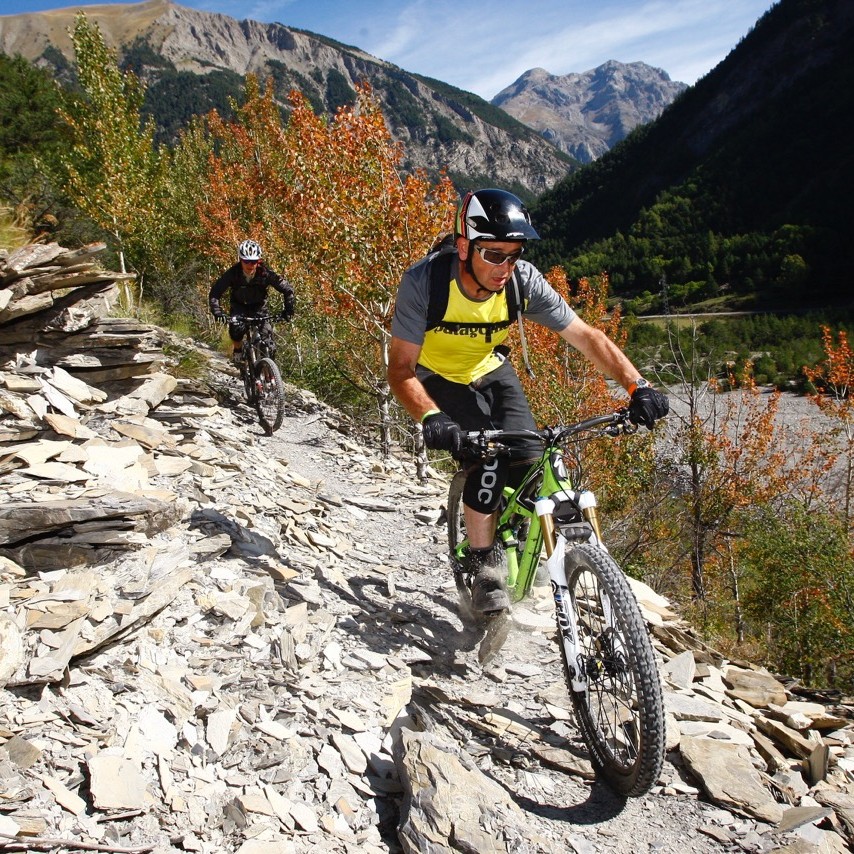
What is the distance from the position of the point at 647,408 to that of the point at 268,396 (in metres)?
7.00

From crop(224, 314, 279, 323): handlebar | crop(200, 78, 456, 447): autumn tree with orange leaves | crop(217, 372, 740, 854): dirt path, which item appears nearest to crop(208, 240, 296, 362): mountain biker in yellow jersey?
crop(224, 314, 279, 323): handlebar

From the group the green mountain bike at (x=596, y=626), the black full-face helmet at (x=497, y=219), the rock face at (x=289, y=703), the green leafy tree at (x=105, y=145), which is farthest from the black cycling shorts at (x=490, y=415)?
the green leafy tree at (x=105, y=145)

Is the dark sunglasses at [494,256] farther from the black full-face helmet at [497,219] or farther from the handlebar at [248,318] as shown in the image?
the handlebar at [248,318]

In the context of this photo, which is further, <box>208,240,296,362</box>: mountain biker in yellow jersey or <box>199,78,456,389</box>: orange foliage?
<box>199,78,456,389</box>: orange foliage

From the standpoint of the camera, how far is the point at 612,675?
292 centimetres

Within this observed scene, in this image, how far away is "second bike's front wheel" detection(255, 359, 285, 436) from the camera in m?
8.98

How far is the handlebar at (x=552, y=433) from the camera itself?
3150 millimetres

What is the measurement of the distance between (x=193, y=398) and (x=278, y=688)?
6.55 metres

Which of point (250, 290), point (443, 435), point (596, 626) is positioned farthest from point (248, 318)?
point (596, 626)

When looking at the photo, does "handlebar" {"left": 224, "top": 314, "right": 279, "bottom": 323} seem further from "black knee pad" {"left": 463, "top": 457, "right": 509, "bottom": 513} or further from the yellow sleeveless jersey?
"black knee pad" {"left": 463, "top": 457, "right": 509, "bottom": 513}

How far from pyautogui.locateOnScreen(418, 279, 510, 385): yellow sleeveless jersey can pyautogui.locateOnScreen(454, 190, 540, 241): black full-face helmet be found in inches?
17.8

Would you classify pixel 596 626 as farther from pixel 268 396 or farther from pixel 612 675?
pixel 268 396

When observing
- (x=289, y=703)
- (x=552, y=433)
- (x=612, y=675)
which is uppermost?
(x=552, y=433)

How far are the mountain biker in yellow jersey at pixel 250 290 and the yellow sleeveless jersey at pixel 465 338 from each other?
556 centimetres
